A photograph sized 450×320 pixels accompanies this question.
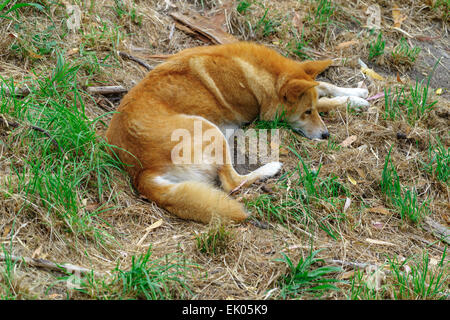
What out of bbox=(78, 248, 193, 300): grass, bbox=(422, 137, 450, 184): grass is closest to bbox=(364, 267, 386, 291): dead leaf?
bbox=(78, 248, 193, 300): grass

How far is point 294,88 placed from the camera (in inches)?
181

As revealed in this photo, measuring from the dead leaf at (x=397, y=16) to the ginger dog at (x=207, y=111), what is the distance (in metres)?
1.67

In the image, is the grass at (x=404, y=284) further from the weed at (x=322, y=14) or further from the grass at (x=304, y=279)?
the weed at (x=322, y=14)

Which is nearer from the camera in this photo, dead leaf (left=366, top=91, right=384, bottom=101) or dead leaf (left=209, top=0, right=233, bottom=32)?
dead leaf (left=366, top=91, right=384, bottom=101)

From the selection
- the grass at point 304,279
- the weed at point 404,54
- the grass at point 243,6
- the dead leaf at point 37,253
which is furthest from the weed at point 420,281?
the grass at point 243,6

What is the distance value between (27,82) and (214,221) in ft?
7.29

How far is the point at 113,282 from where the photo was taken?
9.43 feet

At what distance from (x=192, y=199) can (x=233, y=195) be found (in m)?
0.48

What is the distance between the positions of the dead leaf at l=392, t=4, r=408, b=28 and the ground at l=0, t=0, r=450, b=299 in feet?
1.26

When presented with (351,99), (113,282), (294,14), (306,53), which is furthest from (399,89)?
(113,282)

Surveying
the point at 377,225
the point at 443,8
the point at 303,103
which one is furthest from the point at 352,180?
the point at 443,8

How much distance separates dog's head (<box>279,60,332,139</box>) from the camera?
15.3ft

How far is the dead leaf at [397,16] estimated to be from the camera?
6.28 meters

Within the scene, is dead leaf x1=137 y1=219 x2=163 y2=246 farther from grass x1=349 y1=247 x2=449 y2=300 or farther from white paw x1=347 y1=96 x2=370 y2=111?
white paw x1=347 y1=96 x2=370 y2=111
